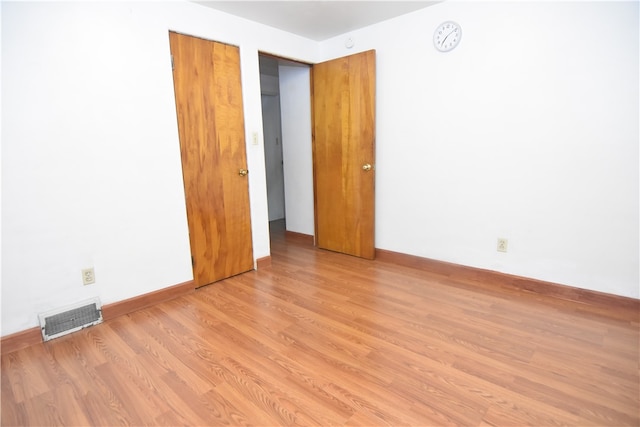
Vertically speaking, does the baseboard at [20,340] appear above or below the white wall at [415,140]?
below

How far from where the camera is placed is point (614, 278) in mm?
2260

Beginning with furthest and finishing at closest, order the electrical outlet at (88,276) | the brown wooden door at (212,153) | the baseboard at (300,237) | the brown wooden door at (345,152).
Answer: the baseboard at (300,237), the brown wooden door at (345,152), the brown wooden door at (212,153), the electrical outlet at (88,276)

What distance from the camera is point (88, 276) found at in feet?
7.33

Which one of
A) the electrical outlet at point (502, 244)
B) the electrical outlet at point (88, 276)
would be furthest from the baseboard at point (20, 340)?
the electrical outlet at point (502, 244)

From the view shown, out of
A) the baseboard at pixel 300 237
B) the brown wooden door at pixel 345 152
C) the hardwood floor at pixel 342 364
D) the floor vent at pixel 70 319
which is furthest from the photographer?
the baseboard at pixel 300 237

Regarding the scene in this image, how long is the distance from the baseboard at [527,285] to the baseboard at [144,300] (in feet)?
6.23

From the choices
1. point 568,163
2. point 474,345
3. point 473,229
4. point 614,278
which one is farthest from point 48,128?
point 614,278

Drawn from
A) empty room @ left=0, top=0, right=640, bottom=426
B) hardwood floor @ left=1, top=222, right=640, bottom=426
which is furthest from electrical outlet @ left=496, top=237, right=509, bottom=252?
hardwood floor @ left=1, top=222, right=640, bottom=426

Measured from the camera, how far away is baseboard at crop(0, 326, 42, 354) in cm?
194

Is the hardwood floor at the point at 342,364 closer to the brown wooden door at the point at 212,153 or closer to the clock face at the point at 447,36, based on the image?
the brown wooden door at the point at 212,153

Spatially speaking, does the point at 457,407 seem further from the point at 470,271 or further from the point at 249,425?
the point at 470,271

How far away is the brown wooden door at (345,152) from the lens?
3229mm

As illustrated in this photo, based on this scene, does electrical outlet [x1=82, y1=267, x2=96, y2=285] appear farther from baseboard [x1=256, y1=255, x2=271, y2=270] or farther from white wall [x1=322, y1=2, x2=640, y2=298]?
white wall [x1=322, y1=2, x2=640, y2=298]

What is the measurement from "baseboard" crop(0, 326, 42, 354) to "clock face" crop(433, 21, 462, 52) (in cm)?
350
